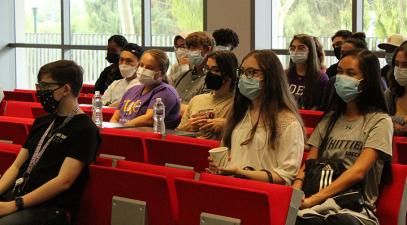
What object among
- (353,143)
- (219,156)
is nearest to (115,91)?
(219,156)

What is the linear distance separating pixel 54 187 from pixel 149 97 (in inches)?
80.3

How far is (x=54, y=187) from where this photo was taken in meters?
3.46

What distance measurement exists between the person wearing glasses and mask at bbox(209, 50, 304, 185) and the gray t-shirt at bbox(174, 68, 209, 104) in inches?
86.3

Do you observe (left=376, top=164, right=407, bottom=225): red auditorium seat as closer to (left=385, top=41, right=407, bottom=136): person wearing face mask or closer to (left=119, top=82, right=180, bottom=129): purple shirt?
(left=385, top=41, right=407, bottom=136): person wearing face mask

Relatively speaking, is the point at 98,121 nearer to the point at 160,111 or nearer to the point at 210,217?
the point at 160,111

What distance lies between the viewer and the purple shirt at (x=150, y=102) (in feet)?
17.3

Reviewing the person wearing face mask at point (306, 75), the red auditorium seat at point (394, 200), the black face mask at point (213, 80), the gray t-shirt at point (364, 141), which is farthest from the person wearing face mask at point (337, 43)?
the red auditorium seat at point (394, 200)

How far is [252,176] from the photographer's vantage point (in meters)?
3.41

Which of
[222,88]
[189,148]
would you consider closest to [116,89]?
[222,88]

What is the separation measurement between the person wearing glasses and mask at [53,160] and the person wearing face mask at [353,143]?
1.12 m

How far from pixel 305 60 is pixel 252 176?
2921 mm

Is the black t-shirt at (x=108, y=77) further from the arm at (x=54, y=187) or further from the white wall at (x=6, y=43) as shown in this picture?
the white wall at (x=6, y=43)

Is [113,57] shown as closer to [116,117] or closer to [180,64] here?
[180,64]

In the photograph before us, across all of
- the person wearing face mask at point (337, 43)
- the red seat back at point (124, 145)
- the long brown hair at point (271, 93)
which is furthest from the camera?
the person wearing face mask at point (337, 43)
